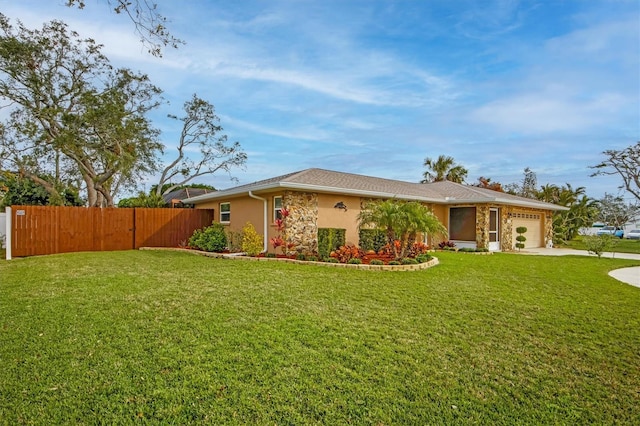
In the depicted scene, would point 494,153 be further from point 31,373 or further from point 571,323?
point 31,373

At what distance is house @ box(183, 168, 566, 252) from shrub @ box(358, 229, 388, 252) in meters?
0.84

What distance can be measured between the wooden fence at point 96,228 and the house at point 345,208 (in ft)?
5.82

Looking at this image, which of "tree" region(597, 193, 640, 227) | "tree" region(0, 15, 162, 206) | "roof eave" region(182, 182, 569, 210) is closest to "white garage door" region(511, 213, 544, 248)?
"roof eave" region(182, 182, 569, 210)

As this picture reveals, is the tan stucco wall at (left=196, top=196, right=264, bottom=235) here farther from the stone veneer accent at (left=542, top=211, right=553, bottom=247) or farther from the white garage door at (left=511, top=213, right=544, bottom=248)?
the stone veneer accent at (left=542, top=211, right=553, bottom=247)

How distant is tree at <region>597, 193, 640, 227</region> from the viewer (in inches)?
1512

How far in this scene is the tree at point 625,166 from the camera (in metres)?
29.3

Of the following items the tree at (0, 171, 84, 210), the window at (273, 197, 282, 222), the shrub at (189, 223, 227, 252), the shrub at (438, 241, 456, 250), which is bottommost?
the shrub at (438, 241, 456, 250)

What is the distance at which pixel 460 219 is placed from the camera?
62.0 ft

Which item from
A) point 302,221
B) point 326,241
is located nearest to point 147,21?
point 326,241

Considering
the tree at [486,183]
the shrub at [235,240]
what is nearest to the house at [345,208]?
Result: the shrub at [235,240]

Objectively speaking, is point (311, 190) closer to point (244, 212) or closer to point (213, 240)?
point (244, 212)

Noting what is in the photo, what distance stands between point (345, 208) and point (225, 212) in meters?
6.14

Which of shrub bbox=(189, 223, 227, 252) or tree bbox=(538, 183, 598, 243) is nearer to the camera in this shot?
shrub bbox=(189, 223, 227, 252)

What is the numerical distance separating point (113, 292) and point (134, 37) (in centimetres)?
473
